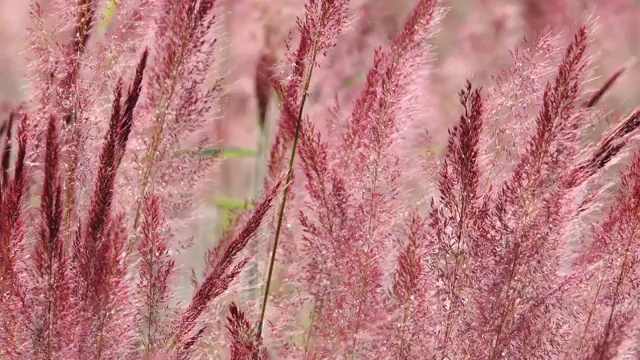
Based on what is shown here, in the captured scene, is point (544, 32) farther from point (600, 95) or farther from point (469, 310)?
point (469, 310)

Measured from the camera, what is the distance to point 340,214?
2.46ft

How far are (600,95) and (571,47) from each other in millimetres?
Result: 176

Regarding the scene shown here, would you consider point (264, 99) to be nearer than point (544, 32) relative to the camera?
No

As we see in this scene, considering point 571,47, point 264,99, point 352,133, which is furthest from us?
point 264,99

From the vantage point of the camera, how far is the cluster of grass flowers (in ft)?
2.24

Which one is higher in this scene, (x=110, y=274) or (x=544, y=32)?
(x=544, y=32)

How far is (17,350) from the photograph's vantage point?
714mm

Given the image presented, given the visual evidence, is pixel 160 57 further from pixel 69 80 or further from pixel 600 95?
pixel 600 95

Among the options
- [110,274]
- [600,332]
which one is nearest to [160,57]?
[110,274]

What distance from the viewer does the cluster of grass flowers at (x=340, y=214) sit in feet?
2.24

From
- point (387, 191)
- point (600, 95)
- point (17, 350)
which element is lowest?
point (17, 350)

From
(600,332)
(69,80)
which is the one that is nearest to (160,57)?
(69,80)

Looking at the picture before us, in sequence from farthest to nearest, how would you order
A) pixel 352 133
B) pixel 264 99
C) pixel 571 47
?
1. pixel 264 99
2. pixel 352 133
3. pixel 571 47

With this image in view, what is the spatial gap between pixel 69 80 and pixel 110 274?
0.57ft
